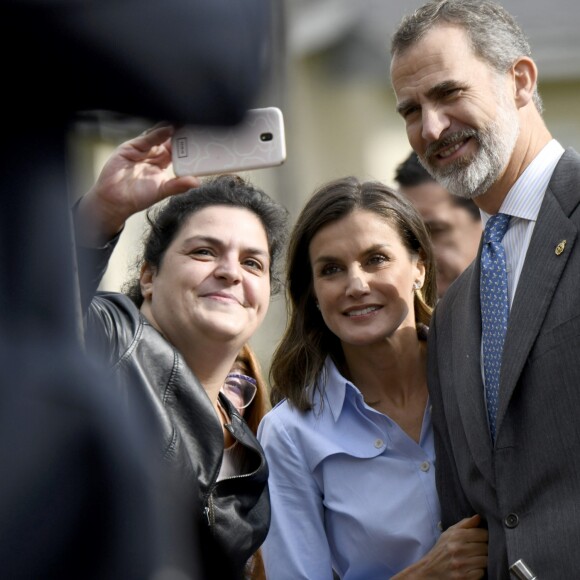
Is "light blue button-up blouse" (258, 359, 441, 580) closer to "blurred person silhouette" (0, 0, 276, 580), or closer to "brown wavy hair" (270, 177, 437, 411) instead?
"brown wavy hair" (270, 177, 437, 411)

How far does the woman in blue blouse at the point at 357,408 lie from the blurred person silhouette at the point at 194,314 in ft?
0.56

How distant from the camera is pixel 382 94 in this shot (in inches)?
397

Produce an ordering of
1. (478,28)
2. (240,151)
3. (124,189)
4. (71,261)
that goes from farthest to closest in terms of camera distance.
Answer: (478,28)
(124,189)
(240,151)
(71,261)

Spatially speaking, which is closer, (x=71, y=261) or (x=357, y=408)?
(x=71, y=261)

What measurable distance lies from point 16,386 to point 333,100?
9.53m

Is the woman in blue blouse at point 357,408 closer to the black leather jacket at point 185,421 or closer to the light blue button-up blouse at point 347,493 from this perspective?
the light blue button-up blouse at point 347,493

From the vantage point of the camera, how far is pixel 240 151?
136cm

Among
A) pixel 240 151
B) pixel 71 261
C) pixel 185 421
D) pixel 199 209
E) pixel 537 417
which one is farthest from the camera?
pixel 199 209

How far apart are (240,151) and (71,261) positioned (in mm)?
483

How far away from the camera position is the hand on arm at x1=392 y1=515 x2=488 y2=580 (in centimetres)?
246

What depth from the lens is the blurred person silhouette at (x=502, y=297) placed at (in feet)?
7.44

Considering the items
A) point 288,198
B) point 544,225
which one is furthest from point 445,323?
point 288,198

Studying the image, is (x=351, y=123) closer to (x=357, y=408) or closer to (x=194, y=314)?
(x=357, y=408)

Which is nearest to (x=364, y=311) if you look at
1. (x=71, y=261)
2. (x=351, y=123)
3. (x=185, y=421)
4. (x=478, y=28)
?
(x=478, y=28)
